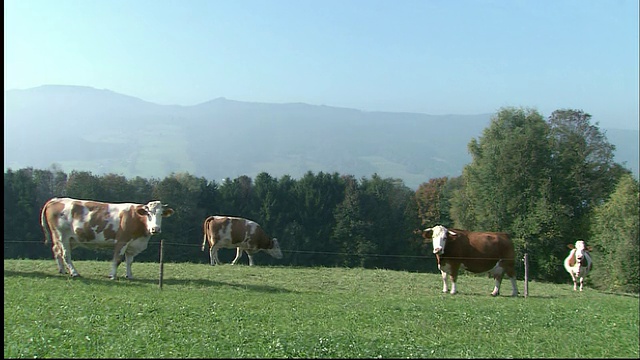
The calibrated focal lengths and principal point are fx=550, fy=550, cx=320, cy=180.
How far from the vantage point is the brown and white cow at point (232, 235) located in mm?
27359

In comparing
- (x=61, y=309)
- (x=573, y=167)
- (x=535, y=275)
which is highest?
(x=573, y=167)

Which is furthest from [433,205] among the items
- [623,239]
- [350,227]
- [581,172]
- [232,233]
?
[232,233]

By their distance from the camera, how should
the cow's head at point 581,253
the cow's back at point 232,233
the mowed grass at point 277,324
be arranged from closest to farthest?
the mowed grass at point 277,324
the cow's head at point 581,253
the cow's back at point 232,233

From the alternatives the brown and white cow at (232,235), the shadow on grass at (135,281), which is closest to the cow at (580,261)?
the shadow on grass at (135,281)

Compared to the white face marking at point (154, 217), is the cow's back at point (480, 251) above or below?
below

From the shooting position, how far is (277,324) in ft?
35.3

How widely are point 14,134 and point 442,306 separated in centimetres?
15570

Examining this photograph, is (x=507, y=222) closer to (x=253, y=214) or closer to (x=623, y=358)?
(x=253, y=214)

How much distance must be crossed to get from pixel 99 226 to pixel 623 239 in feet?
71.0

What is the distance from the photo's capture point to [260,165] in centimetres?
18075

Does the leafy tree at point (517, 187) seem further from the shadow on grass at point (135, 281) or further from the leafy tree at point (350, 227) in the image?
the shadow on grass at point (135, 281)

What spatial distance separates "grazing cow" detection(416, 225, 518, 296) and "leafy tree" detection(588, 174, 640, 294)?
24.7ft

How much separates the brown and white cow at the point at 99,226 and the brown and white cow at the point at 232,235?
7.87 metres

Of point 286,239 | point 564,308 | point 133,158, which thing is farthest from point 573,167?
point 133,158
